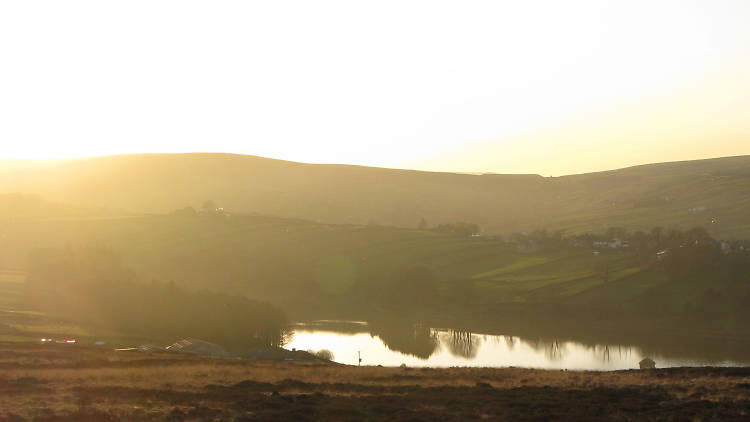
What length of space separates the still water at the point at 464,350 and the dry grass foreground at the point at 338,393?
3267 centimetres

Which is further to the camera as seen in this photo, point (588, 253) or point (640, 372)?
point (588, 253)

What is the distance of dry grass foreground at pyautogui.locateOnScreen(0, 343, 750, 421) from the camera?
2816 cm

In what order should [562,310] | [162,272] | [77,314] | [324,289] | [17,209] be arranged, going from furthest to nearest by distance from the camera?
[17,209], [162,272], [324,289], [562,310], [77,314]

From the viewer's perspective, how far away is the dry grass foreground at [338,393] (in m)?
28.2

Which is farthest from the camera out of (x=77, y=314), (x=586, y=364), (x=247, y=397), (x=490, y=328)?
(x=490, y=328)

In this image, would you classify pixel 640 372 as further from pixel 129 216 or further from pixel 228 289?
pixel 129 216

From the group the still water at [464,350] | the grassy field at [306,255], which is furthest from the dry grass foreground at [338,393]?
the grassy field at [306,255]

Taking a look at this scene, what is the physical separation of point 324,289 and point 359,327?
94.4ft

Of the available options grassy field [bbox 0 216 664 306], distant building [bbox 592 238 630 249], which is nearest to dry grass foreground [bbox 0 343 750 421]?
grassy field [bbox 0 216 664 306]

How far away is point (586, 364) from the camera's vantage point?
78.7 meters

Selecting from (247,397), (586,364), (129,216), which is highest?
(129,216)

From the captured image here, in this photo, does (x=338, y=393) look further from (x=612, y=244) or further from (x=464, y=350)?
(x=612, y=244)

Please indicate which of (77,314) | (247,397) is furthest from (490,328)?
(247,397)

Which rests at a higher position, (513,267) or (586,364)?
(513,267)
